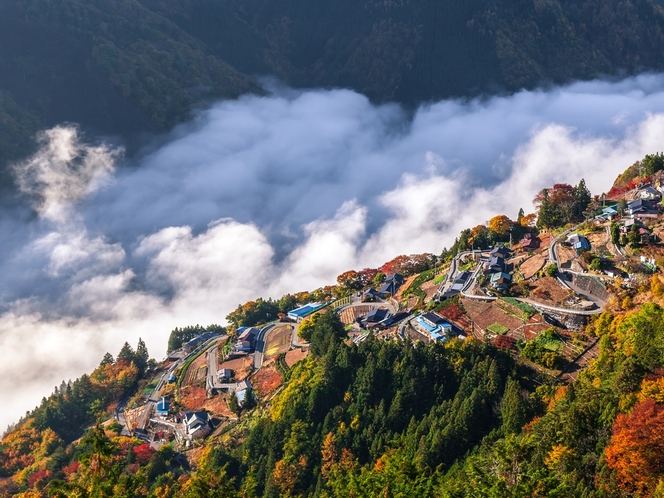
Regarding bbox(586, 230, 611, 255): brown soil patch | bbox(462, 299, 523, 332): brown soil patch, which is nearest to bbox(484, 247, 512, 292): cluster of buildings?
bbox(462, 299, 523, 332): brown soil patch

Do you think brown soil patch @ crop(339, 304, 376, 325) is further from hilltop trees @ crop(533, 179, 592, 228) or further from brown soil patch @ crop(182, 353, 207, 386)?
hilltop trees @ crop(533, 179, 592, 228)

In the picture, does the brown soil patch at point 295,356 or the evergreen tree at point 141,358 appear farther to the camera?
the evergreen tree at point 141,358

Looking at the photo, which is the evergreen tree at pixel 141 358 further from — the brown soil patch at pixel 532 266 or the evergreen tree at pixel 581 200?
the evergreen tree at pixel 581 200

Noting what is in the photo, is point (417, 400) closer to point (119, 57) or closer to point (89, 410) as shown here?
point (89, 410)

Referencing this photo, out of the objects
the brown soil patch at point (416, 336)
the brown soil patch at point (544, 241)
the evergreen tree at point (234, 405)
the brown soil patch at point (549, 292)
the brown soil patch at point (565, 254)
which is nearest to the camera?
the brown soil patch at point (549, 292)

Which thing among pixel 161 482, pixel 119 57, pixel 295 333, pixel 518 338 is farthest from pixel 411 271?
pixel 119 57

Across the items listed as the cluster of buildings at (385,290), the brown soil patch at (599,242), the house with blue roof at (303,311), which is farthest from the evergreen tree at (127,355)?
the brown soil patch at (599,242)
